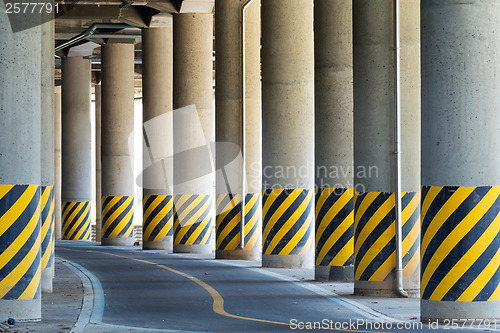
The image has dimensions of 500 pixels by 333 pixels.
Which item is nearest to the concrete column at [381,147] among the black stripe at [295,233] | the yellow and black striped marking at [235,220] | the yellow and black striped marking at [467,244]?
the yellow and black striped marking at [467,244]

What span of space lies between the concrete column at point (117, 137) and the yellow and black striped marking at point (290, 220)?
14197 mm

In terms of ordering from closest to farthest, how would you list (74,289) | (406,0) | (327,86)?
(406,0)
(74,289)
(327,86)

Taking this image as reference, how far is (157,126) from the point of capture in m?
32.4

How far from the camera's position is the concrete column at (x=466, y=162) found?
11.3 metres

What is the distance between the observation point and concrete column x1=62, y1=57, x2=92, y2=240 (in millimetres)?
39188

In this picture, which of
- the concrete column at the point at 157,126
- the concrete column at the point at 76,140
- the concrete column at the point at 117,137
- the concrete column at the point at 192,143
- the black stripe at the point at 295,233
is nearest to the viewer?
the black stripe at the point at 295,233

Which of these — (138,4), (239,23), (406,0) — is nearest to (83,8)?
(138,4)

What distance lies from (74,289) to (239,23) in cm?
1094

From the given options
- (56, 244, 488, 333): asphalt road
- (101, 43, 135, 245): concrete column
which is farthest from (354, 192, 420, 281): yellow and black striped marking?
(101, 43, 135, 245): concrete column

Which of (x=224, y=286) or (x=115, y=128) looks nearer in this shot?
(x=224, y=286)

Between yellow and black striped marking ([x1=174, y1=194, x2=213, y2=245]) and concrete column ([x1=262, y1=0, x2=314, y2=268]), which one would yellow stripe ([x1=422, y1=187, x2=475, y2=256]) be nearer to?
concrete column ([x1=262, y1=0, x2=314, y2=268])

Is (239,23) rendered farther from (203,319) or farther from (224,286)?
(203,319)

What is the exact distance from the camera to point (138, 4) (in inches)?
1188

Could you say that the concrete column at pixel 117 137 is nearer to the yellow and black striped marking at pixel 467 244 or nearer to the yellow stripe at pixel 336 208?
the yellow stripe at pixel 336 208
